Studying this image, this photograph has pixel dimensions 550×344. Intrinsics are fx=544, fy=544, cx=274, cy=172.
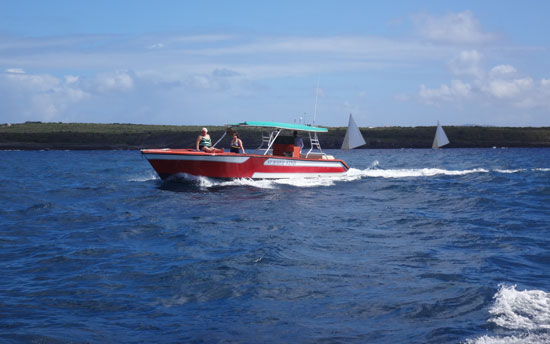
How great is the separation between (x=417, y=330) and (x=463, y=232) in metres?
8.34

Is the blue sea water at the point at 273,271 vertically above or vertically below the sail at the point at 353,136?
below

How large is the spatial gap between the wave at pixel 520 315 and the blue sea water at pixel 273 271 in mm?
30

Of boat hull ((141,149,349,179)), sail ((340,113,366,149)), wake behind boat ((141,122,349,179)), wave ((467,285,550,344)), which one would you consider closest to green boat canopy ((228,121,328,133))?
wake behind boat ((141,122,349,179))

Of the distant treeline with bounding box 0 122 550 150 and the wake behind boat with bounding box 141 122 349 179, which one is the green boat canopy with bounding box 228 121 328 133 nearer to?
the wake behind boat with bounding box 141 122 349 179

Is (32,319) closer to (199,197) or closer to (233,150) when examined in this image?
(199,197)

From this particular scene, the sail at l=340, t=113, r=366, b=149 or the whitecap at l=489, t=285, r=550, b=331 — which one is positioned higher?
the sail at l=340, t=113, r=366, b=149

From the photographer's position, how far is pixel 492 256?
12.4 m

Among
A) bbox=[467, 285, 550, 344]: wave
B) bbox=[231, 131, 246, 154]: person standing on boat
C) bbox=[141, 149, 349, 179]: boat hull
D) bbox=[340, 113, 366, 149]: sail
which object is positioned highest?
bbox=[340, 113, 366, 149]: sail

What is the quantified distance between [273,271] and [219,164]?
52.3 ft

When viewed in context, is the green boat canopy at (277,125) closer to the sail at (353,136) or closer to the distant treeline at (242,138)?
the sail at (353,136)

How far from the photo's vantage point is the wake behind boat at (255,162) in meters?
26.2

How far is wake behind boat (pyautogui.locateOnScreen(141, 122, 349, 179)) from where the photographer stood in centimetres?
2622

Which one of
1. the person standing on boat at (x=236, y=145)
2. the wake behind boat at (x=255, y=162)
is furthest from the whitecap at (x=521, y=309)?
the person standing on boat at (x=236, y=145)

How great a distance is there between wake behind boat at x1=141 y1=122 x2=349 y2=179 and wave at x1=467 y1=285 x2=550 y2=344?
1833 cm
